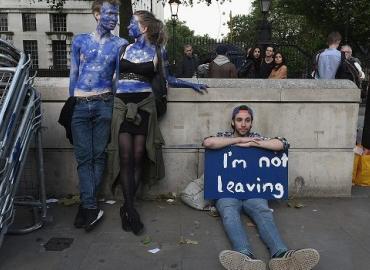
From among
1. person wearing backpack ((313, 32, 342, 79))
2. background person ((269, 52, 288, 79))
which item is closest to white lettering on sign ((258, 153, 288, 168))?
person wearing backpack ((313, 32, 342, 79))

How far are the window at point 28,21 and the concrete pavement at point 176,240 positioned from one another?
58129 mm

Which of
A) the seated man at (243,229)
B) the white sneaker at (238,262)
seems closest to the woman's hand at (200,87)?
the seated man at (243,229)

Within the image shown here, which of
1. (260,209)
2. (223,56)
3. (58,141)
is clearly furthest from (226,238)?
(223,56)

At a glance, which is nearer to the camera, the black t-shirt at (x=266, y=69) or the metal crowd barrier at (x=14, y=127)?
the metal crowd barrier at (x=14, y=127)

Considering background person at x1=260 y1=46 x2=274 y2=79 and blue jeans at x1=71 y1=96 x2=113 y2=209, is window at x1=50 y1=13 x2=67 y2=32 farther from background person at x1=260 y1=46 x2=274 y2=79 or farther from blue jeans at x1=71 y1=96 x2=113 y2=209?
blue jeans at x1=71 y1=96 x2=113 y2=209

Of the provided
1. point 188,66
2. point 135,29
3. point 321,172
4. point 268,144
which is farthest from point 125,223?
point 188,66

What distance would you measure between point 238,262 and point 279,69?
16.4ft

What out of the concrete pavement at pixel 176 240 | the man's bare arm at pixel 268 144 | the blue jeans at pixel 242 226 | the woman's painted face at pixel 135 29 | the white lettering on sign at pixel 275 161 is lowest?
the concrete pavement at pixel 176 240

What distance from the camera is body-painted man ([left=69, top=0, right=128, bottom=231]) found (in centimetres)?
423

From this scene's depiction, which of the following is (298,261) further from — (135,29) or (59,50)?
(59,50)

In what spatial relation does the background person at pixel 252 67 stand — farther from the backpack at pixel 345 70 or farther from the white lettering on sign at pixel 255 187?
the white lettering on sign at pixel 255 187

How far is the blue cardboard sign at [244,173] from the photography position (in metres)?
4.54

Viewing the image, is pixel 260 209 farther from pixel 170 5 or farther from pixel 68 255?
pixel 170 5

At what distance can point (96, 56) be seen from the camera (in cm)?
424
